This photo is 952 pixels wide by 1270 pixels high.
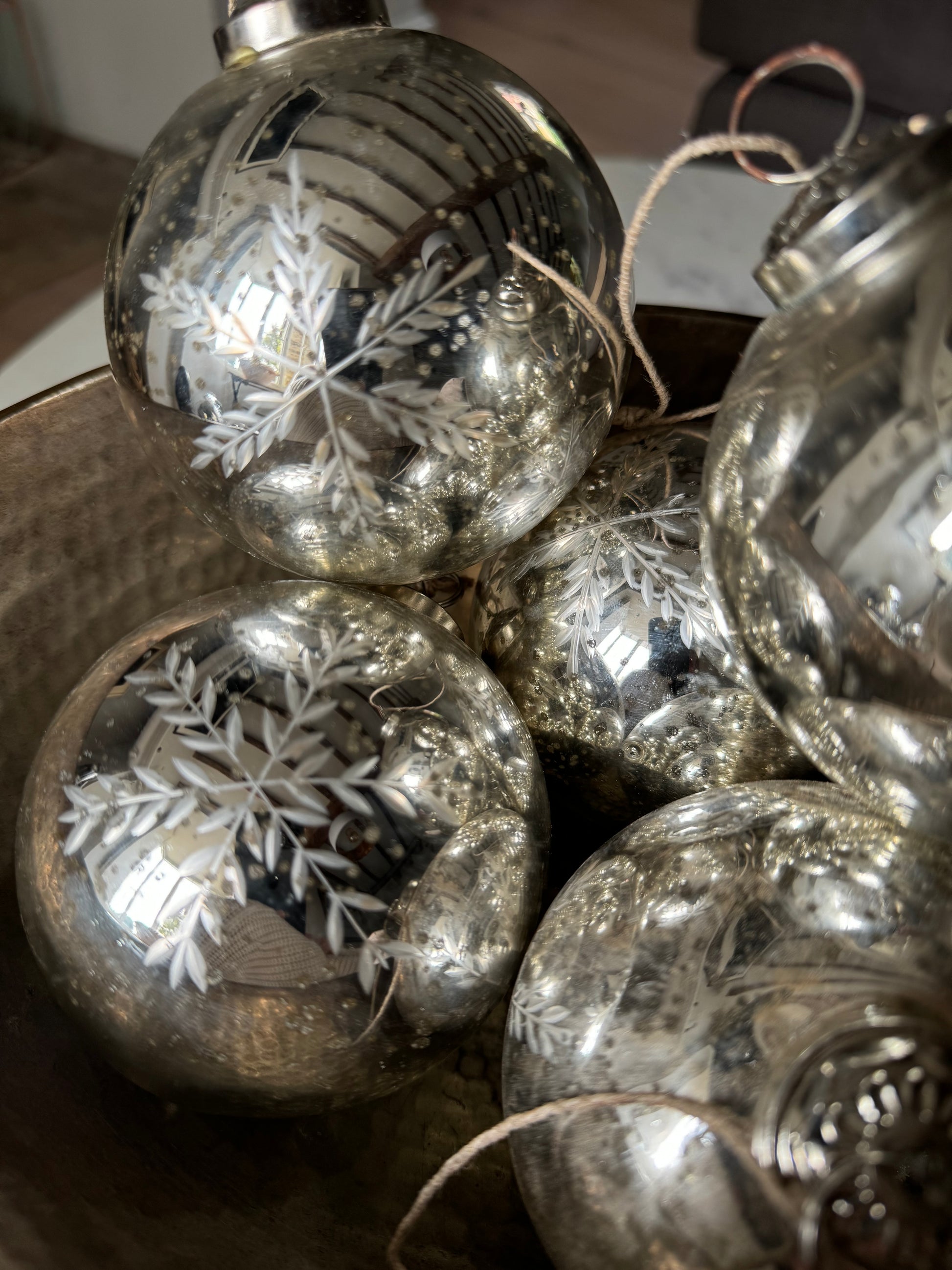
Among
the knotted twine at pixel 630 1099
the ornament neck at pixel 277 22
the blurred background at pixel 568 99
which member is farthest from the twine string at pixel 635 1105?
the blurred background at pixel 568 99

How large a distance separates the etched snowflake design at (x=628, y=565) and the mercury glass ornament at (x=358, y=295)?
0.05 metres

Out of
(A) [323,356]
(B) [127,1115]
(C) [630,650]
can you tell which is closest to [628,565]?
(C) [630,650]

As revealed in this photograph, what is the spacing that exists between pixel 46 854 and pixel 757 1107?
0.25 metres

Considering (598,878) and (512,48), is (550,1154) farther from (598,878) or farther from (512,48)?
(512,48)

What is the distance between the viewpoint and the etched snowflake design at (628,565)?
0.42m

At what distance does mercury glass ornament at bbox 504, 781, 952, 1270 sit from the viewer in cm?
25

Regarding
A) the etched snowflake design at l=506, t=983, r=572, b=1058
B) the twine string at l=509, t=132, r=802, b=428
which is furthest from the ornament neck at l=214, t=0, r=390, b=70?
the etched snowflake design at l=506, t=983, r=572, b=1058

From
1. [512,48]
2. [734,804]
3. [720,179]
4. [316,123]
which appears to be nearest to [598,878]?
[734,804]

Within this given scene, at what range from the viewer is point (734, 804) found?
1.17 ft

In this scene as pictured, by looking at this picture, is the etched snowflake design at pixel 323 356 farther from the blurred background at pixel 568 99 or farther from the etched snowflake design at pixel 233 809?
the blurred background at pixel 568 99

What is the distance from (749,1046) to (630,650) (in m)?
0.18

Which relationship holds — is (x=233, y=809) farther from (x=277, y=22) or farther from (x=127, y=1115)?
(x=277, y=22)

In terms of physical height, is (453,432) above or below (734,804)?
above

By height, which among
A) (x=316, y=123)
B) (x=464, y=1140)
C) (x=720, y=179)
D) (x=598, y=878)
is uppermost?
(x=316, y=123)
